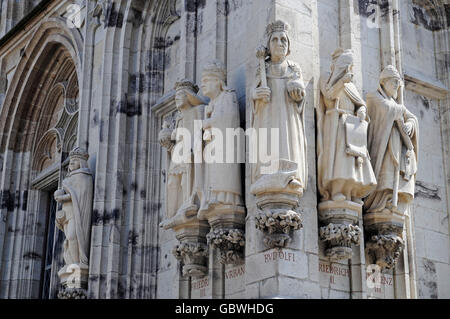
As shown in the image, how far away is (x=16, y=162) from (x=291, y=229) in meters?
10.5

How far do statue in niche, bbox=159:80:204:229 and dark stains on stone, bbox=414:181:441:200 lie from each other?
10.9ft

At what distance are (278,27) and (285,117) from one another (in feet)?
3.91

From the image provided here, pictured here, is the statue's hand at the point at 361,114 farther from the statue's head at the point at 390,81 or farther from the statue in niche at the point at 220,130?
the statue in niche at the point at 220,130

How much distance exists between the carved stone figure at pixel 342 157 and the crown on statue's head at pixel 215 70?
1315 mm

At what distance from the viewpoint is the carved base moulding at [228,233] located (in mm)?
11047

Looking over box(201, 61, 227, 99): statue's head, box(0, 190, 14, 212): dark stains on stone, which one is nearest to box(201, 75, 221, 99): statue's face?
box(201, 61, 227, 99): statue's head

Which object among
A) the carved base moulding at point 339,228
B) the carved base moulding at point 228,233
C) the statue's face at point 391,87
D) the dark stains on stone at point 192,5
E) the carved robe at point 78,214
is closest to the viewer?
the carved base moulding at point 339,228

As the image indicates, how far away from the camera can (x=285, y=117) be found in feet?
35.6

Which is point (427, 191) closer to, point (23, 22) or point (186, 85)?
point (186, 85)

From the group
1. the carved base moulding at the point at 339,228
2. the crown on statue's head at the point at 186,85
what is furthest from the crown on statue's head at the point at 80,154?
the carved base moulding at the point at 339,228

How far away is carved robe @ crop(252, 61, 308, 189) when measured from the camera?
35.1ft

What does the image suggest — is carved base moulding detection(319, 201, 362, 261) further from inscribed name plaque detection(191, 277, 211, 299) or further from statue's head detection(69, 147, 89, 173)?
statue's head detection(69, 147, 89, 173)
